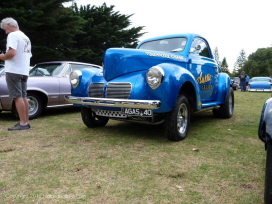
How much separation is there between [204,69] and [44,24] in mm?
8512

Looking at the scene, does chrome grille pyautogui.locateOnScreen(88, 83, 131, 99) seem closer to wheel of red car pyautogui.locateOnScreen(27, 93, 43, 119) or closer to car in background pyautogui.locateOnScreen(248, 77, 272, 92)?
wheel of red car pyautogui.locateOnScreen(27, 93, 43, 119)

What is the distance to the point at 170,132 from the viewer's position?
3.50 meters

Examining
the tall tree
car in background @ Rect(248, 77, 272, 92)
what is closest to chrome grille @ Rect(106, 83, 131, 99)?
the tall tree

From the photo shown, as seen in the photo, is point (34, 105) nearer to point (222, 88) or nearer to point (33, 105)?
point (33, 105)

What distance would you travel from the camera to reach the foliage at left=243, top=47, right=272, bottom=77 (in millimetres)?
69012

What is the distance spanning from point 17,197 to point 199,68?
377cm

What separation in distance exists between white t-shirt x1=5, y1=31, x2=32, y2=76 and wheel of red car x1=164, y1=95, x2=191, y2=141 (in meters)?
2.66

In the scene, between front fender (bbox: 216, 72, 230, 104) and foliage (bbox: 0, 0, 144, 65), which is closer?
front fender (bbox: 216, 72, 230, 104)

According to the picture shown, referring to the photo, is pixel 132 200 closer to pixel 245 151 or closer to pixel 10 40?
pixel 245 151

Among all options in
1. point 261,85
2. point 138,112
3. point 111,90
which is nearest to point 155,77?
point 138,112

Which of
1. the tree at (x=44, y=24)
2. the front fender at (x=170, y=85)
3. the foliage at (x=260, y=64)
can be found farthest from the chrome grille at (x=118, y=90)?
the foliage at (x=260, y=64)

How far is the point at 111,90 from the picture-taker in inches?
144

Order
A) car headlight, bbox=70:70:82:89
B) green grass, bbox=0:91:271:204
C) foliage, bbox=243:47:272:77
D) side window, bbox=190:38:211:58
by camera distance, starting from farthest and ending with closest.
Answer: foliage, bbox=243:47:272:77 → side window, bbox=190:38:211:58 → car headlight, bbox=70:70:82:89 → green grass, bbox=0:91:271:204

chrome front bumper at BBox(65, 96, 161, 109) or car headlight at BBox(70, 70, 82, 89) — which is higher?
car headlight at BBox(70, 70, 82, 89)
